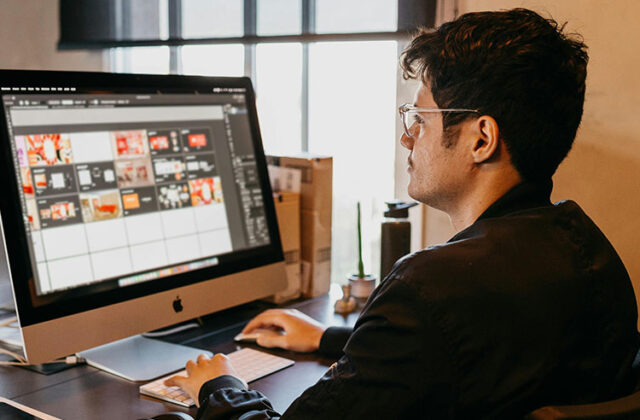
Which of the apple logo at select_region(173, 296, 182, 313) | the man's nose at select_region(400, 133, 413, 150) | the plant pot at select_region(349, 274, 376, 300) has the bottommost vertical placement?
the plant pot at select_region(349, 274, 376, 300)

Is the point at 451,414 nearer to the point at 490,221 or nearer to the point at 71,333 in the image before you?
the point at 490,221

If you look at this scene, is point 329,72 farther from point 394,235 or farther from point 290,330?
point 290,330

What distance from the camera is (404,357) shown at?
812mm

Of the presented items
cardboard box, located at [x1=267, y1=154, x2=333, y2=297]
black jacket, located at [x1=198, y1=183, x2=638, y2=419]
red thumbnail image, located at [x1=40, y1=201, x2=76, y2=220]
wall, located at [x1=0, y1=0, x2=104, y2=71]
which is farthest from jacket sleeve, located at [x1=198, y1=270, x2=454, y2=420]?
wall, located at [x1=0, y1=0, x2=104, y2=71]

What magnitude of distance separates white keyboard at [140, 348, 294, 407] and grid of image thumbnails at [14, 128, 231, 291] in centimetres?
23

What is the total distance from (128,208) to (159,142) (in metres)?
0.16

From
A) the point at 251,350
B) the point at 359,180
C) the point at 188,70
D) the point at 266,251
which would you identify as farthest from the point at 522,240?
the point at 188,70

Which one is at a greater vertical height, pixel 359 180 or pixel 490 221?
pixel 490 221

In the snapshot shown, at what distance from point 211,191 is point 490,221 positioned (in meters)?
0.74

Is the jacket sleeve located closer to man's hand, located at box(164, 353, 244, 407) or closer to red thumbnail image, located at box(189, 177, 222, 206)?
man's hand, located at box(164, 353, 244, 407)

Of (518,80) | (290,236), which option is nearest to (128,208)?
(290,236)

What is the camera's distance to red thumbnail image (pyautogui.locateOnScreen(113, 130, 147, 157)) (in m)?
1.34

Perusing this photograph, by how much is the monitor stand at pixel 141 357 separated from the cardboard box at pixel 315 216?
52 centimetres

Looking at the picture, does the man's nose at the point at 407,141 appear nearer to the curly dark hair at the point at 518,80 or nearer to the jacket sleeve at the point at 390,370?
the curly dark hair at the point at 518,80
